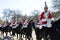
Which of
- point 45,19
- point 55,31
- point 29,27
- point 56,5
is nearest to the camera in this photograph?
point 55,31

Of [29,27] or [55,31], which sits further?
[29,27]

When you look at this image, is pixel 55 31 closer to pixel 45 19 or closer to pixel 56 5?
pixel 45 19

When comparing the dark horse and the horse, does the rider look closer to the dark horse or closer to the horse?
the dark horse

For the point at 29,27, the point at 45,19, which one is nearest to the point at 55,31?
the point at 45,19

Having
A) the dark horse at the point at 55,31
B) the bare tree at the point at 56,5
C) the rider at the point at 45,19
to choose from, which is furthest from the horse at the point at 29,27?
the bare tree at the point at 56,5

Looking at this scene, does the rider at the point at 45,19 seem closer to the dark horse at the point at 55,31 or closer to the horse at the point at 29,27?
the dark horse at the point at 55,31

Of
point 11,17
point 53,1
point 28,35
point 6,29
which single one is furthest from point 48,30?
point 11,17

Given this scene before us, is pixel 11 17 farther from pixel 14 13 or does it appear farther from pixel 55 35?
pixel 55 35

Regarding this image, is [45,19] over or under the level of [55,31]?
under

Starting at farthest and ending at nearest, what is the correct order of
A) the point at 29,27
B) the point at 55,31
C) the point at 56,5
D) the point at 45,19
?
the point at 56,5, the point at 29,27, the point at 45,19, the point at 55,31

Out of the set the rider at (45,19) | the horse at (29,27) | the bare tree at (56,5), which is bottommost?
the bare tree at (56,5)

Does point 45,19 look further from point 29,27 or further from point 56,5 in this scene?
point 56,5

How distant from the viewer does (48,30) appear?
12.1 m

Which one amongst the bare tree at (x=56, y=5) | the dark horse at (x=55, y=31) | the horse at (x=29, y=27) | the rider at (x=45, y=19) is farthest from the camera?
the bare tree at (x=56, y=5)
